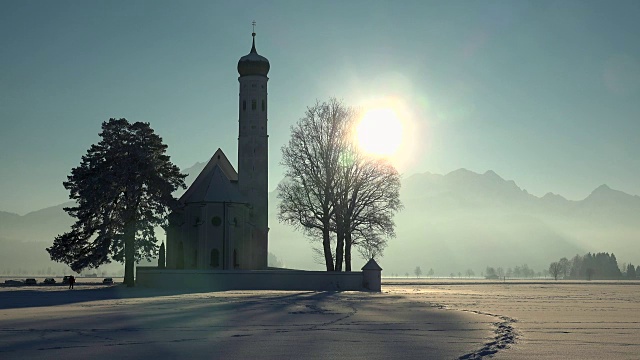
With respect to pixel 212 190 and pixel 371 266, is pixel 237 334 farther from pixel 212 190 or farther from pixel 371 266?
pixel 212 190

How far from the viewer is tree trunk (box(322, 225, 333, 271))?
6488 cm

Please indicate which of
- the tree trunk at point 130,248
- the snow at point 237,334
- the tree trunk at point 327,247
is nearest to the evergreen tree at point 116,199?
the tree trunk at point 130,248

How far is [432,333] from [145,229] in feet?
158

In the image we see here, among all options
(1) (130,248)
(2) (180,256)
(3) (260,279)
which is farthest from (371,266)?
(2) (180,256)

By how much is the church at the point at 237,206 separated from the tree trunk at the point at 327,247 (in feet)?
42.2

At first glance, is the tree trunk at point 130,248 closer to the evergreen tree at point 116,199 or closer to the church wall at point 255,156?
the evergreen tree at point 116,199

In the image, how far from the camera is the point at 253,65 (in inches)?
3273

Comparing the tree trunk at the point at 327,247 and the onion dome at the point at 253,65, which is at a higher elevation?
the onion dome at the point at 253,65

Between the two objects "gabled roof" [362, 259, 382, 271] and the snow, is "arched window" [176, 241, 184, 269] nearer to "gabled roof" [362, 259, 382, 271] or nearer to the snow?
"gabled roof" [362, 259, 382, 271]

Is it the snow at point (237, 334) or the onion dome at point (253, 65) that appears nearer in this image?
the snow at point (237, 334)

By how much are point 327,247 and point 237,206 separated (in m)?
15.0

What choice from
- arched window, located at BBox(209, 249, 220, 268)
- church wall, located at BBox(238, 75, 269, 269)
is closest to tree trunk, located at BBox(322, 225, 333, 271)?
arched window, located at BBox(209, 249, 220, 268)

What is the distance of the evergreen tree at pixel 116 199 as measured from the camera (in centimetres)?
6381

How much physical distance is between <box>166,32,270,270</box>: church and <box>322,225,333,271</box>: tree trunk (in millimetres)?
12860
